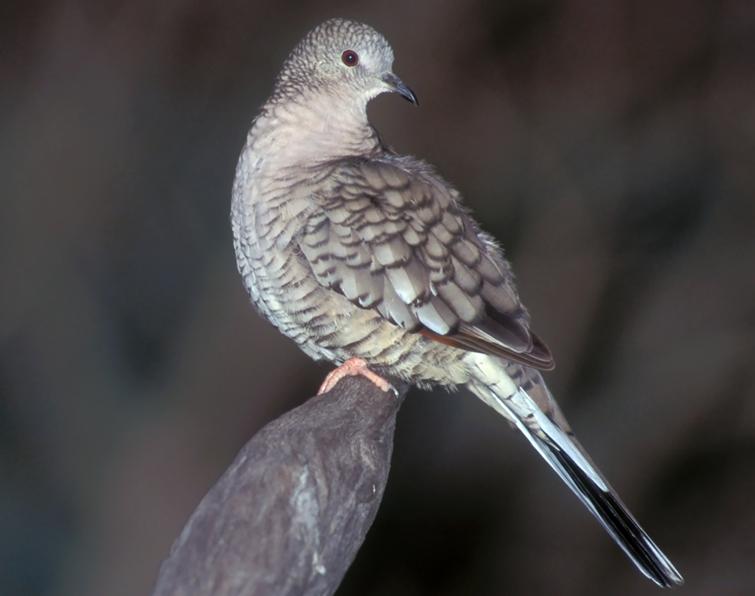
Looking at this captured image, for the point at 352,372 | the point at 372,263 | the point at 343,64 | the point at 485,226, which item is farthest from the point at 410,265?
the point at 485,226

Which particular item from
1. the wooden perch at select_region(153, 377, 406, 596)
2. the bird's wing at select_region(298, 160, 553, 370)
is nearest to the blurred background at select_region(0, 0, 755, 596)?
the bird's wing at select_region(298, 160, 553, 370)

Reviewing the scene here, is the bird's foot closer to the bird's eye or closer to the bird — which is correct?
the bird

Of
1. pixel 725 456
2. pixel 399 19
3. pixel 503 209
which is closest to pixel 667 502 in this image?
pixel 725 456

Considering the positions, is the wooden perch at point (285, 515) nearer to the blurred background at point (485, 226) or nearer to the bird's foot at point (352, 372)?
the bird's foot at point (352, 372)

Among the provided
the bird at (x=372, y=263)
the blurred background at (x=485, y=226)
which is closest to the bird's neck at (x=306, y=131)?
the bird at (x=372, y=263)

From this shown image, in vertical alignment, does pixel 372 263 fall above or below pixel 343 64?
below

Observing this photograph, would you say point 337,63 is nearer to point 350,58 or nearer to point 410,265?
point 350,58

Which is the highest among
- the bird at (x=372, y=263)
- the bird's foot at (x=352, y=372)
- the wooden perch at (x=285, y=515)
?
the bird at (x=372, y=263)
